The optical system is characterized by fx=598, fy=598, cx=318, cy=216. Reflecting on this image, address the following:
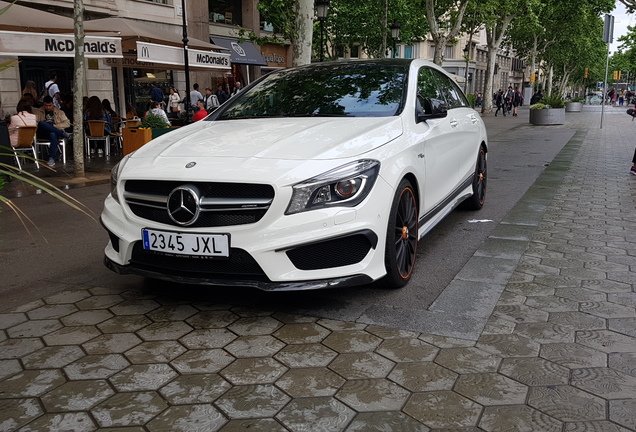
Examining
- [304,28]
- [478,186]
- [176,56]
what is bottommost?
[478,186]

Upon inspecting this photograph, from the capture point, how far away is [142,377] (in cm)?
299

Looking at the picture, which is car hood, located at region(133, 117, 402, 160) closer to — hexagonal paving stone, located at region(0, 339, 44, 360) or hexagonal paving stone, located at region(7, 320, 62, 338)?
hexagonal paving stone, located at region(7, 320, 62, 338)

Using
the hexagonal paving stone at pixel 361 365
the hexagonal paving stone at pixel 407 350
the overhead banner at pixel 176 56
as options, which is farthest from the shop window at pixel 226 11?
the hexagonal paving stone at pixel 361 365

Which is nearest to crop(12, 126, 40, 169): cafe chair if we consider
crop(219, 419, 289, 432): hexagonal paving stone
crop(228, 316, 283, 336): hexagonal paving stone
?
crop(228, 316, 283, 336): hexagonal paving stone

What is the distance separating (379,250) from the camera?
148 inches

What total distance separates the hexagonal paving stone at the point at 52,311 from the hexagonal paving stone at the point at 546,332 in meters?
2.85

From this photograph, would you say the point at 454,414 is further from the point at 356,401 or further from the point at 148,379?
the point at 148,379

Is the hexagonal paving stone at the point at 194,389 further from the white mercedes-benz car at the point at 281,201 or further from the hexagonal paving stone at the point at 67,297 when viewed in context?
the hexagonal paving stone at the point at 67,297

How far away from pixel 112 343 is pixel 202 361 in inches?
24.0

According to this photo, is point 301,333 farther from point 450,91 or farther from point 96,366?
point 450,91

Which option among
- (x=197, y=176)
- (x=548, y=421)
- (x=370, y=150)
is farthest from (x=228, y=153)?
(x=548, y=421)

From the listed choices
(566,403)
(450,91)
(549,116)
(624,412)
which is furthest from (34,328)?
(549,116)

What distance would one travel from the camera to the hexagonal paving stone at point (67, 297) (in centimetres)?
416

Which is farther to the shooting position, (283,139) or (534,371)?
(283,139)
